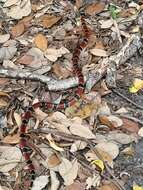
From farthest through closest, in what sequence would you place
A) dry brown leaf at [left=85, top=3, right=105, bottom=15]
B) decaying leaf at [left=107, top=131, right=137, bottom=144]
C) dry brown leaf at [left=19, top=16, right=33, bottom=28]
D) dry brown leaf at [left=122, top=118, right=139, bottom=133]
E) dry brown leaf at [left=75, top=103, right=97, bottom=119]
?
dry brown leaf at [left=85, top=3, right=105, bottom=15]
dry brown leaf at [left=19, top=16, right=33, bottom=28]
dry brown leaf at [left=75, top=103, right=97, bottom=119]
dry brown leaf at [left=122, top=118, right=139, bottom=133]
decaying leaf at [left=107, top=131, right=137, bottom=144]

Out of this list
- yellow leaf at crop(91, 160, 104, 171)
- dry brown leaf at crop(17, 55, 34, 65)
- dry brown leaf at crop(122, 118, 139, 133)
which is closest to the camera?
yellow leaf at crop(91, 160, 104, 171)

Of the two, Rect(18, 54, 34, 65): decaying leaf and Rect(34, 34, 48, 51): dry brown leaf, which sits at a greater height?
Rect(34, 34, 48, 51): dry brown leaf

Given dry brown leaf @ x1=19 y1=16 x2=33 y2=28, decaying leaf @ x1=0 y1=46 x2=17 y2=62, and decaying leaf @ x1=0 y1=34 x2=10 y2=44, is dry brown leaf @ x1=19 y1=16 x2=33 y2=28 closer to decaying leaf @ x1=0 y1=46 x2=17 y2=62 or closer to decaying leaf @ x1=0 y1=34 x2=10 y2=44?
decaying leaf @ x1=0 y1=34 x2=10 y2=44

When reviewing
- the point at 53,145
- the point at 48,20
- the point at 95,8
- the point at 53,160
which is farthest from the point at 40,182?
the point at 95,8

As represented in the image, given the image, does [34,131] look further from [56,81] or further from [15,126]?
[56,81]

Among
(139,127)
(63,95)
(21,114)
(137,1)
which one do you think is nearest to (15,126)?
(21,114)

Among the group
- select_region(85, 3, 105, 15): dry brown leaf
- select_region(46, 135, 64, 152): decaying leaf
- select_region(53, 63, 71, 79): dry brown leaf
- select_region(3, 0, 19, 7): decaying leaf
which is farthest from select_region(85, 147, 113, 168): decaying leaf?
select_region(3, 0, 19, 7): decaying leaf
